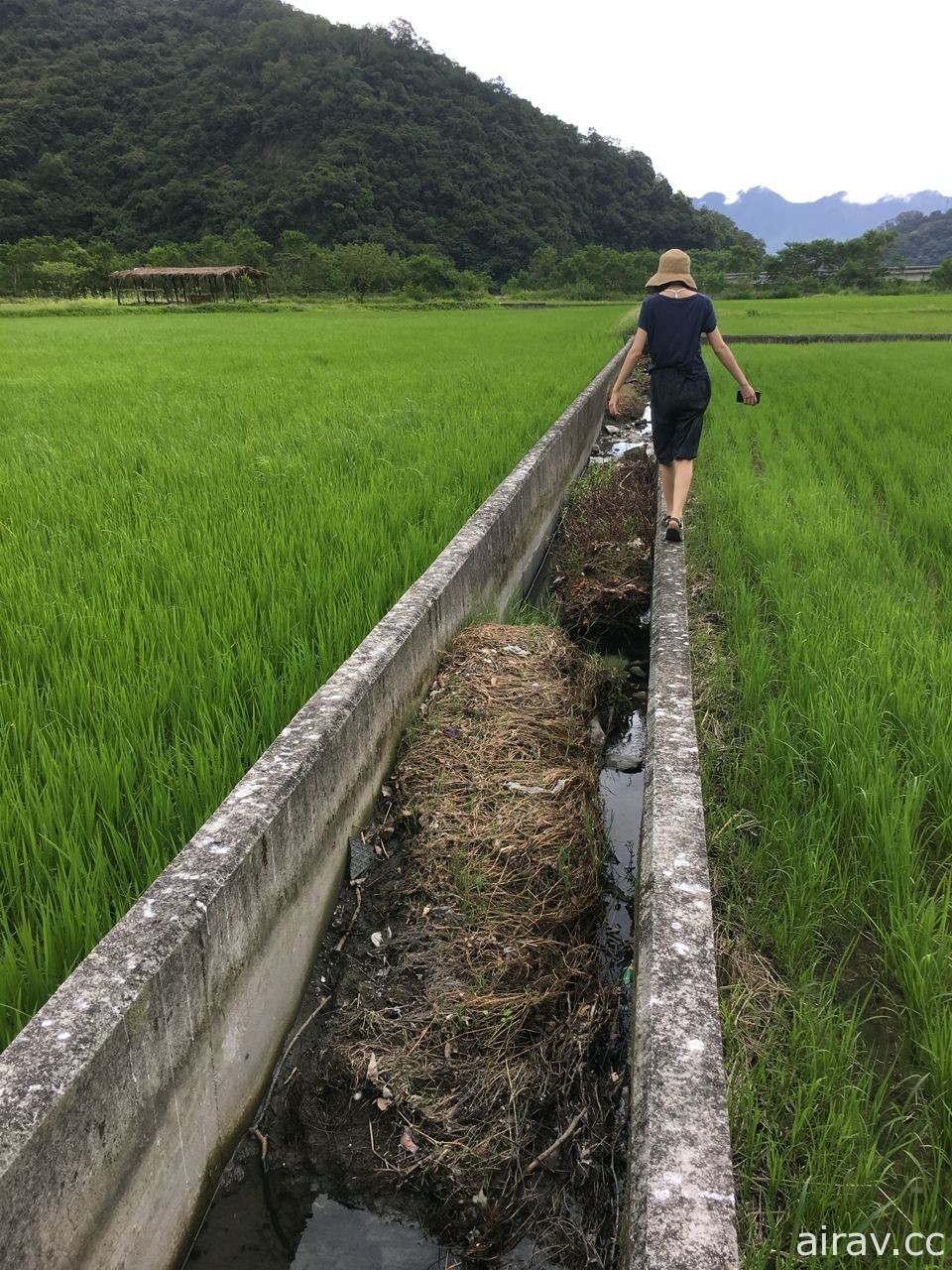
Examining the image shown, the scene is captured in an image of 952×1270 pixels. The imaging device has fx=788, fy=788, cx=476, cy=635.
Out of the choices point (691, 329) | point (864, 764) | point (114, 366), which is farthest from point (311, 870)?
point (114, 366)

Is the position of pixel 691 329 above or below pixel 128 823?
above

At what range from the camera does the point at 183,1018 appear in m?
1.32

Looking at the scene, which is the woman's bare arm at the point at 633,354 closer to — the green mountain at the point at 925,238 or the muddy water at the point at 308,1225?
the muddy water at the point at 308,1225

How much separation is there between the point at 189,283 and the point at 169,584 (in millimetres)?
41982

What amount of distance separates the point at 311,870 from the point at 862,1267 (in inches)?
51.0

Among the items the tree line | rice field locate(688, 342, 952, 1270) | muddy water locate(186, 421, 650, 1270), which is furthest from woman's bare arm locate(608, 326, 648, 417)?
the tree line

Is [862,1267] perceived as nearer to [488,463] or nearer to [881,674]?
[881,674]

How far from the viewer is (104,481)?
419 centimetres

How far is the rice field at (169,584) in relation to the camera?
165cm

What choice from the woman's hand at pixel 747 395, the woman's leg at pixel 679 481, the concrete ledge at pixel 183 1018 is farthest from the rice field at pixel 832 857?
the concrete ledge at pixel 183 1018

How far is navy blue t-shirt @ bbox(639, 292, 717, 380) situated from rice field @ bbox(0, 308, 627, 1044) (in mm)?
1263

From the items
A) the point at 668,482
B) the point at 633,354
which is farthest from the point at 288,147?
the point at 668,482

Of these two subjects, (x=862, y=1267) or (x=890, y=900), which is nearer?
(x=862, y=1267)

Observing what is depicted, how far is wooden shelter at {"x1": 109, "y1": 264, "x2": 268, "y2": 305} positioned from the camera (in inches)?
1433
